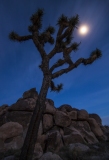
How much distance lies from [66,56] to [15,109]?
7.61 metres

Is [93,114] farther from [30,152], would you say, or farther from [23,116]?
[30,152]

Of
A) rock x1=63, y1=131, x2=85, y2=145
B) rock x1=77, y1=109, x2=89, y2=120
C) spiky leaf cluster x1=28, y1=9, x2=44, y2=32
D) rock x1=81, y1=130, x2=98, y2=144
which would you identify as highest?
spiky leaf cluster x1=28, y1=9, x2=44, y2=32

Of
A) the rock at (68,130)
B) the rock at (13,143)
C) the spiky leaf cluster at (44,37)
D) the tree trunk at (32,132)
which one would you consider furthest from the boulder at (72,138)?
the spiky leaf cluster at (44,37)

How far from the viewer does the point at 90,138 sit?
12766 mm

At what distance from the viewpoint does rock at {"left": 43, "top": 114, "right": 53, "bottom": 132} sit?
1200cm

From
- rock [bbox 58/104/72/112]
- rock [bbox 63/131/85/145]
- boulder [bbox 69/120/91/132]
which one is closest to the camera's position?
rock [bbox 63/131/85/145]

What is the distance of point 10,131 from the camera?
32.1 feet

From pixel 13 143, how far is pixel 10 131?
3.05ft

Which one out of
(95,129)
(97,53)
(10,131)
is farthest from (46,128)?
(97,53)

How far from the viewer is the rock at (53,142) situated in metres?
9.74

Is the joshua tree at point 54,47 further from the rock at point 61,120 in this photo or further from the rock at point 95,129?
the rock at point 95,129

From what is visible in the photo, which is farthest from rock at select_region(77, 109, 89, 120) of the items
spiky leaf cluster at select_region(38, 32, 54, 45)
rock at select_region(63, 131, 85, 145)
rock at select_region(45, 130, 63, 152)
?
spiky leaf cluster at select_region(38, 32, 54, 45)

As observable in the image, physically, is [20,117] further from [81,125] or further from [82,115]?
[82,115]

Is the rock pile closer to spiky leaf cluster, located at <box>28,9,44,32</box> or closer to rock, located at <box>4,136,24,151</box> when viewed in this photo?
rock, located at <box>4,136,24,151</box>
